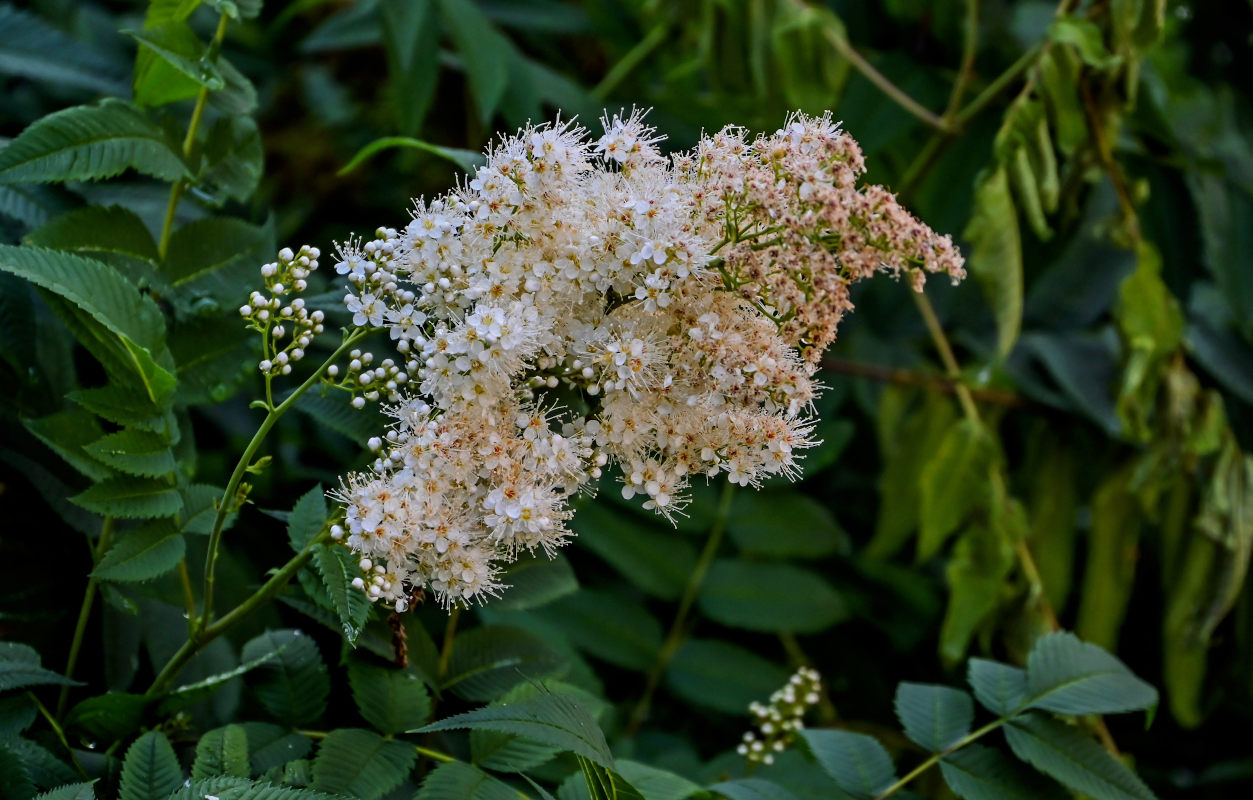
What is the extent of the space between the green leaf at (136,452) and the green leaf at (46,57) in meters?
1.11

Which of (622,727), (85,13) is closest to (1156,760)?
(622,727)

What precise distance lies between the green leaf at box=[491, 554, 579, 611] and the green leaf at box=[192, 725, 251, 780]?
389mm

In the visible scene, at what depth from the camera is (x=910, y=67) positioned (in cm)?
261

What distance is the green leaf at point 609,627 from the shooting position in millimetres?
2258

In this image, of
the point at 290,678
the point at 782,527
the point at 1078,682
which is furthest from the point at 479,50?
the point at 1078,682

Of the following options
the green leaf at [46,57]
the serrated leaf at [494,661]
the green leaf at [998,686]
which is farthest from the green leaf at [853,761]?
the green leaf at [46,57]

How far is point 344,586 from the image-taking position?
1153mm

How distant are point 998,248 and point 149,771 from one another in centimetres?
162

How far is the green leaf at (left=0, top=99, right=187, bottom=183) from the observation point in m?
1.39

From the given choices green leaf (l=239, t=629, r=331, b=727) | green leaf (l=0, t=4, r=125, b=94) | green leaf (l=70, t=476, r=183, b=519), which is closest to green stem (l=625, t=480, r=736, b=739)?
green leaf (l=239, t=629, r=331, b=727)

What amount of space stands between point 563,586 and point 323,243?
5.54 ft

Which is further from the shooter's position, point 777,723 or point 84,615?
point 777,723

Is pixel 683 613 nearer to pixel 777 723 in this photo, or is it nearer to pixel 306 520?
pixel 777 723

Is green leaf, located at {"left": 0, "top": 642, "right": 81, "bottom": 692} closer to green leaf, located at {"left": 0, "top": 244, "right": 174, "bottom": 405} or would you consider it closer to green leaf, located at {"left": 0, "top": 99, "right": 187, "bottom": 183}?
green leaf, located at {"left": 0, "top": 244, "right": 174, "bottom": 405}
